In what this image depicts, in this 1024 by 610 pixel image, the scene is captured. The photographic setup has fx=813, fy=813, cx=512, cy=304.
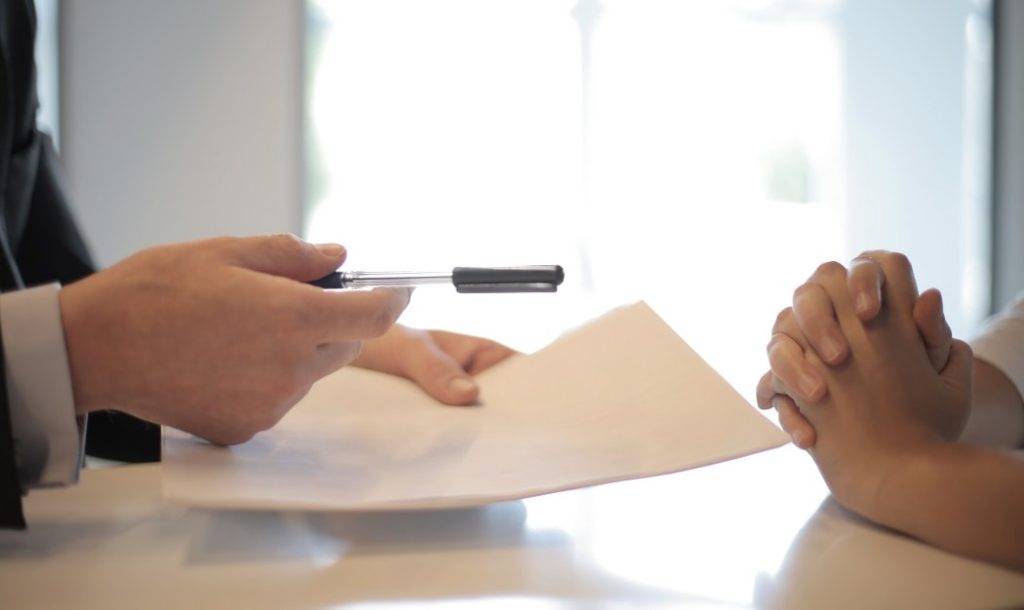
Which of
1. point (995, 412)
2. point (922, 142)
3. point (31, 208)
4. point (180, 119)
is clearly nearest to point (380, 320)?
point (995, 412)

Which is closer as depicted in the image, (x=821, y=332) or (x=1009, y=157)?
(x=821, y=332)

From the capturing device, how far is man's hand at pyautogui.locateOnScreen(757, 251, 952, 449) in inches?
16.9

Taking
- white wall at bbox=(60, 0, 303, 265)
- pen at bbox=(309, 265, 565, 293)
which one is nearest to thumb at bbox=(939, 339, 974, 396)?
pen at bbox=(309, 265, 565, 293)

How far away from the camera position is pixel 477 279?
45cm

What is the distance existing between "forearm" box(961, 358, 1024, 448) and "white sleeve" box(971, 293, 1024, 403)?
0.05ft

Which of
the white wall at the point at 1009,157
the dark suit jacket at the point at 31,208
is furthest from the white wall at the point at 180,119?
the white wall at the point at 1009,157

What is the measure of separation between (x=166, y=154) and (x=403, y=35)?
75 centimetres

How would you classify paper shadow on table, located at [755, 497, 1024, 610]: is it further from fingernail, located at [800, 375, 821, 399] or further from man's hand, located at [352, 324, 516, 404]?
man's hand, located at [352, 324, 516, 404]

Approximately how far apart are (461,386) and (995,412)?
0.37 metres

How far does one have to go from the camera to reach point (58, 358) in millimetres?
376

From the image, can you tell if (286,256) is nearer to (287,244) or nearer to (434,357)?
(287,244)

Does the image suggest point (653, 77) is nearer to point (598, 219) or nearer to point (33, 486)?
point (598, 219)

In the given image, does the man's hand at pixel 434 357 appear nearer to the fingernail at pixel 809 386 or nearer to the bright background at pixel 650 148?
the fingernail at pixel 809 386

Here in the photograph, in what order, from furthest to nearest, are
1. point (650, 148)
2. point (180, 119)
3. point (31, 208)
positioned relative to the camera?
point (650, 148) → point (180, 119) → point (31, 208)
